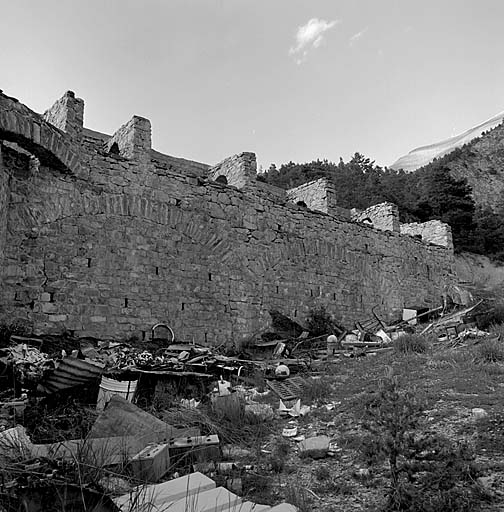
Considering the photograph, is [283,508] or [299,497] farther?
[299,497]

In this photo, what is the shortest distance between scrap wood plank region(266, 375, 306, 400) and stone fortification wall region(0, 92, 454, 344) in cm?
273

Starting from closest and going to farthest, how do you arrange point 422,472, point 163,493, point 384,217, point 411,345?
1. point 163,493
2. point 422,472
3. point 411,345
4. point 384,217

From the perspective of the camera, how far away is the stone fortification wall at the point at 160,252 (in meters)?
7.88

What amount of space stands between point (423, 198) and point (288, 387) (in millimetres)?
23023

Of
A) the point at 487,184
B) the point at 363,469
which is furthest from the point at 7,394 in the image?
the point at 487,184

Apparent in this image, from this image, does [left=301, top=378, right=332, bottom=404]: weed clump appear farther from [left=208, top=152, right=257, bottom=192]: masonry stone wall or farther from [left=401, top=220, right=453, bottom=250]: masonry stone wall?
[left=401, top=220, right=453, bottom=250]: masonry stone wall

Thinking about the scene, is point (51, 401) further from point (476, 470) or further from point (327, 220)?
point (327, 220)

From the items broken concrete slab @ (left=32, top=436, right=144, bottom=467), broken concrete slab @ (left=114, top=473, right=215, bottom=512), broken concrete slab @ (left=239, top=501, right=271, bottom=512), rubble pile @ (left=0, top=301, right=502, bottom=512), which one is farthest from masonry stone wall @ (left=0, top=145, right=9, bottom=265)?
broken concrete slab @ (left=239, top=501, right=271, bottom=512)

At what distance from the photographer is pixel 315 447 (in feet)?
14.8

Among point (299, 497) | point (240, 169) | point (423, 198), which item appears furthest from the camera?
point (423, 198)

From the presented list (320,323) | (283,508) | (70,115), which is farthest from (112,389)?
(320,323)

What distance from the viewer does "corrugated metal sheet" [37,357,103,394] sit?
568 cm

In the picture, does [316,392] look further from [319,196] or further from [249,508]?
[319,196]

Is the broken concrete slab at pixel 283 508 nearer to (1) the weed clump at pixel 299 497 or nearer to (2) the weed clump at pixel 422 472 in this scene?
(1) the weed clump at pixel 299 497
